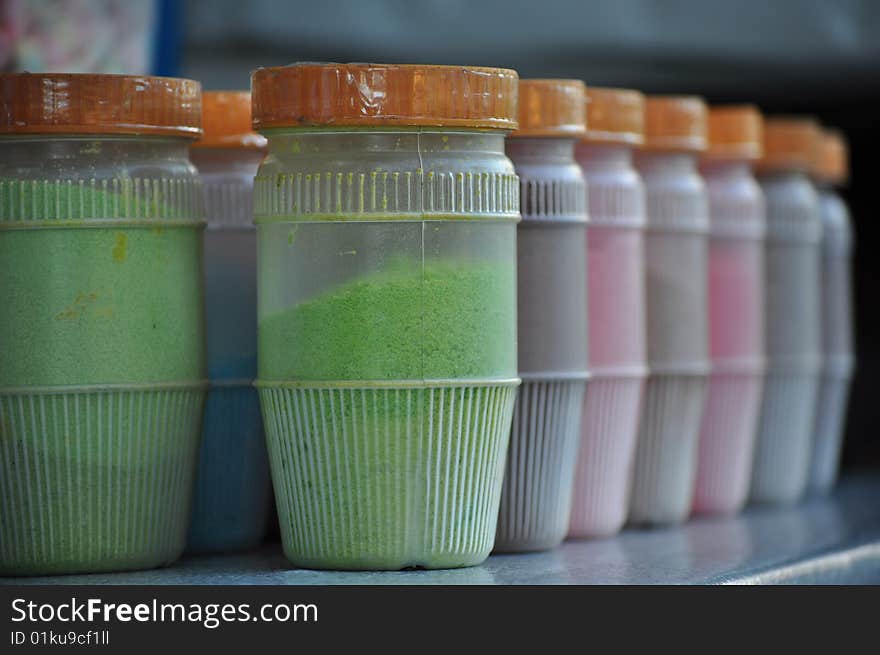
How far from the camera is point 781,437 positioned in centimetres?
310

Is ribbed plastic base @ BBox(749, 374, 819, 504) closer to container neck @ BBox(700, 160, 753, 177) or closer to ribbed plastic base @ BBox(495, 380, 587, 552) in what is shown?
container neck @ BBox(700, 160, 753, 177)

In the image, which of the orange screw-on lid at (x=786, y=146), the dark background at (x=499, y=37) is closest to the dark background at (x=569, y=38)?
the dark background at (x=499, y=37)

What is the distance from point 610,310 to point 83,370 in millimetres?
840

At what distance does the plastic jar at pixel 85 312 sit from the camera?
2012 millimetres

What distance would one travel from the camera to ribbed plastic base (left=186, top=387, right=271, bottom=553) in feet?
7.50

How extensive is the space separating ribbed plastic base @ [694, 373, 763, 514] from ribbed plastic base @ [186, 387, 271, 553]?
88cm

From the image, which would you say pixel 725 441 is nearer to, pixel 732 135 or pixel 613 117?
pixel 732 135

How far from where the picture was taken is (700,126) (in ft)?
8.98

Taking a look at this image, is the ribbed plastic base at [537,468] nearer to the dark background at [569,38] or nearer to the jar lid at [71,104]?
the jar lid at [71,104]

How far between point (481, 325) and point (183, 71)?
1590mm

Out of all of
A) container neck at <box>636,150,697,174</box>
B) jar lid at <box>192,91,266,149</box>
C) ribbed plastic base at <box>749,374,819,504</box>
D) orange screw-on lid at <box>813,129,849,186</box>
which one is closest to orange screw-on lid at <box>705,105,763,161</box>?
container neck at <box>636,150,697,174</box>

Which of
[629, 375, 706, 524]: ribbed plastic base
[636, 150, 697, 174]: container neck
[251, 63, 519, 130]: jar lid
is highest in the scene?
[251, 63, 519, 130]: jar lid

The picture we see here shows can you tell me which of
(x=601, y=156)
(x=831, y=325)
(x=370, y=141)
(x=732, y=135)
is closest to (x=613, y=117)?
(x=601, y=156)

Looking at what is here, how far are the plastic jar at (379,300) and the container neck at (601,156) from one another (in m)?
0.47
